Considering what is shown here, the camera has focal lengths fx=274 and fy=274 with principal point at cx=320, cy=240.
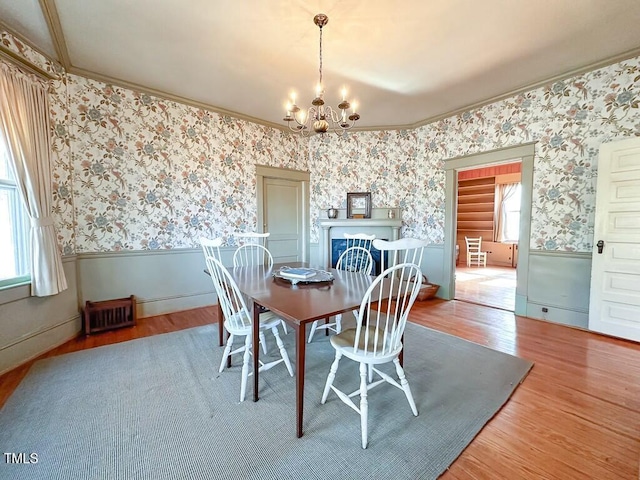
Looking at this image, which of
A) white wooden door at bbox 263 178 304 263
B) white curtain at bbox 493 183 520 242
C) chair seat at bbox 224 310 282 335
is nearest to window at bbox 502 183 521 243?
white curtain at bbox 493 183 520 242

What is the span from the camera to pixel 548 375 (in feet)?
6.53

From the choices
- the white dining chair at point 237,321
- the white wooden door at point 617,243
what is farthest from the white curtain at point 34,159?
the white wooden door at point 617,243

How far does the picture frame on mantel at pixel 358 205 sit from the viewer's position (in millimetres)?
4402

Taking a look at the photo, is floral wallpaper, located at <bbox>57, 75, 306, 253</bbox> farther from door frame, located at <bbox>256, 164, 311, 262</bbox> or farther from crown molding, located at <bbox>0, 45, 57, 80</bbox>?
crown molding, located at <bbox>0, 45, 57, 80</bbox>

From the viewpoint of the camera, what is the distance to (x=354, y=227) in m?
4.39

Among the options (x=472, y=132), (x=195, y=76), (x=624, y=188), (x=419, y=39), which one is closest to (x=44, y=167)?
(x=195, y=76)

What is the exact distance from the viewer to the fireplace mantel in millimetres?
4262

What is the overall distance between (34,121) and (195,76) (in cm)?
142

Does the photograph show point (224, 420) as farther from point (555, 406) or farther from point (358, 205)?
point (358, 205)

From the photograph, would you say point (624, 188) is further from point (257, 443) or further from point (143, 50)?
point (143, 50)

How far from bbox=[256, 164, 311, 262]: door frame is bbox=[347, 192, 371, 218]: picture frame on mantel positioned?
0.71 metres

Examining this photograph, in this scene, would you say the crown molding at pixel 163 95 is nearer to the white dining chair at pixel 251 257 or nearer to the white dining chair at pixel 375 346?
the white dining chair at pixel 251 257

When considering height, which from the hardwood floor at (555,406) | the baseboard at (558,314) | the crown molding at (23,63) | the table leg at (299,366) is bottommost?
the hardwood floor at (555,406)

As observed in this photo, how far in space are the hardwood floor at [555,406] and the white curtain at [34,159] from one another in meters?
0.72
